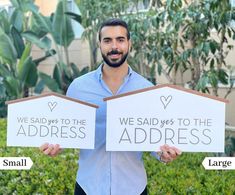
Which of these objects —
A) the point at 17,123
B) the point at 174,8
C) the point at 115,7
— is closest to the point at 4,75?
the point at 115,7

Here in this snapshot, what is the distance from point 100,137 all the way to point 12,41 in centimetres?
738

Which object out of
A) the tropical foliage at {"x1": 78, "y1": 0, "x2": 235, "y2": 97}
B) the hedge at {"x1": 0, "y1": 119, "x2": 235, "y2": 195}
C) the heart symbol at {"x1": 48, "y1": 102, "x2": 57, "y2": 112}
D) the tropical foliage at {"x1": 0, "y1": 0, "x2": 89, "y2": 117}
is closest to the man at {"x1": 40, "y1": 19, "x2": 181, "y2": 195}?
the heart symbol at {"x1": 48, "y1": 102, "x2": 57, "y2": 112}

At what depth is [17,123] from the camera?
271 centimetres

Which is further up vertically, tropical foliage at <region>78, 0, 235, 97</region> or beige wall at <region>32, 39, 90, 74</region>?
beige wall at <region>32, 39, 90, 74</region>

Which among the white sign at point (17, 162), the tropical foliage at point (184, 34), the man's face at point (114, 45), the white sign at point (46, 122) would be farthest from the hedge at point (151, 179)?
the man's face at point (114, 45)

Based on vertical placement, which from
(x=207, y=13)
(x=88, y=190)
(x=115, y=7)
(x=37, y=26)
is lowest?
(x=88, y=190)

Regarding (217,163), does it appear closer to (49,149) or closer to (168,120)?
(168,120)

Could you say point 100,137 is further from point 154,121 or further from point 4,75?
point 4,75

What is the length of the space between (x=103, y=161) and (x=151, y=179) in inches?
69.0

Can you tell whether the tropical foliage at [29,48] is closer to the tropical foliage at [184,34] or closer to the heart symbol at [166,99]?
the tropical foliage at [184,34]

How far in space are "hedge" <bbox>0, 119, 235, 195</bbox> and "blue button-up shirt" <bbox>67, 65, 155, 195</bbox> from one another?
53.1 inches

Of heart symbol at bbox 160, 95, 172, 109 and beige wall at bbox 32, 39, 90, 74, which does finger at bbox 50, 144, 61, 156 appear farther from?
beige wall at bbox 32, 39, 90, 74

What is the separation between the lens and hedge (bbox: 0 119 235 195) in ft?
12.9

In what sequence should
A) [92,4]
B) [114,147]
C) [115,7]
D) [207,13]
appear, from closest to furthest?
1. [114,147]
2. [207,13]
3. [115,7]
4. [92,4]
